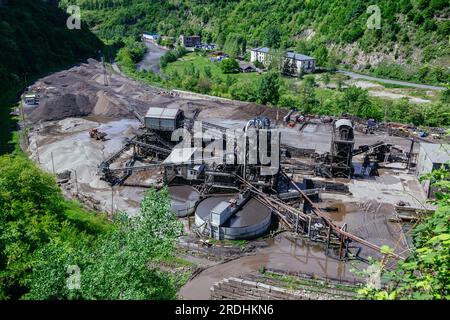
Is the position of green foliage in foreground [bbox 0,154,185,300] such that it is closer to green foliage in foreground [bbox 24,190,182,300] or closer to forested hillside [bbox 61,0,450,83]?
green foliage in foreground [bbox 24,190,182,300]

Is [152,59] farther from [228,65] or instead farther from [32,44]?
[32,44]

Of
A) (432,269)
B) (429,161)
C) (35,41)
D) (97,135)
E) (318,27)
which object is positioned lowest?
(97,135)

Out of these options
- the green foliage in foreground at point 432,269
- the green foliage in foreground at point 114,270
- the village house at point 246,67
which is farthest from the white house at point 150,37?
the green foliage in foreground at point 432,269

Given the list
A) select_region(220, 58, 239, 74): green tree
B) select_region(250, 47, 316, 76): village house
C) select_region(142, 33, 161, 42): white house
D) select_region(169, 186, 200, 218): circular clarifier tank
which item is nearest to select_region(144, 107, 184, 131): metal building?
select_region(169, 186, 200, 218): circular clarifier tank

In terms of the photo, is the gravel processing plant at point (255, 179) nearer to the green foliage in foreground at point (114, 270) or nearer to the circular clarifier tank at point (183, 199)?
the circular clarifier tank at point (183, 199)

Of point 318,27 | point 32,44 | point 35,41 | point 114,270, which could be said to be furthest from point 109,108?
point 318,27
